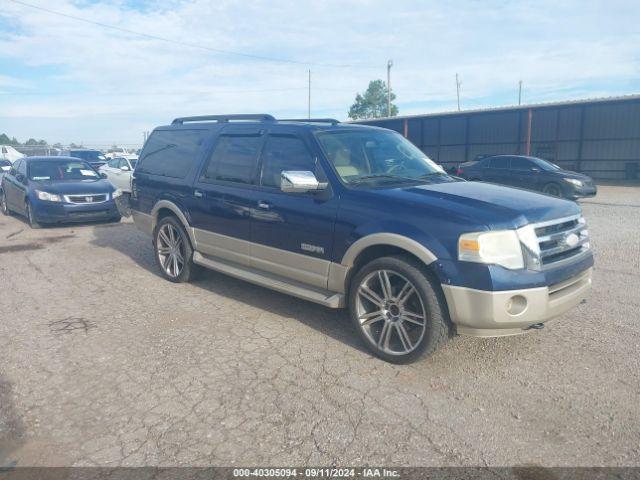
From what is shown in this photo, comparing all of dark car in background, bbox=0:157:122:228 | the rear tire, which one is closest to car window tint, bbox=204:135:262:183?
dark car in background, bbox=0:157:122:228

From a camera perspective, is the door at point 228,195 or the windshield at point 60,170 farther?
the windshield at point 60,170

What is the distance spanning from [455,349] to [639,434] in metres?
1.47

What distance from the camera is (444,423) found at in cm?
317

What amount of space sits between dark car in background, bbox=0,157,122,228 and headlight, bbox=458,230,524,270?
916 cm

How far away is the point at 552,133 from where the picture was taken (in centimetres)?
2914

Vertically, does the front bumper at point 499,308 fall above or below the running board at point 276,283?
above

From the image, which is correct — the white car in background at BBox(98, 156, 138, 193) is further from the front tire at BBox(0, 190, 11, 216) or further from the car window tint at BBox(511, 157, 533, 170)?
the car window tint at BBox(511, 157, 533, 170)

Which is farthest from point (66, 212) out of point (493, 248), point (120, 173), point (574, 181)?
point (574, 181)

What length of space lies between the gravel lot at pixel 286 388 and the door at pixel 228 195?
677mm

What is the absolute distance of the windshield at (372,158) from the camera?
15.2 ft

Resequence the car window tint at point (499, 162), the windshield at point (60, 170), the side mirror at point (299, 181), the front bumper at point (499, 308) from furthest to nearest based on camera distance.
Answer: the car window tint at point (499, 162), the windshield at point (60, 170), the side mirror at point (299, 181), the front bumper at point (499, 308)

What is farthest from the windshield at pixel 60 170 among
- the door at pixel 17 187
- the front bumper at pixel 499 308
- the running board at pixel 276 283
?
the front bumper at pixel 499 308

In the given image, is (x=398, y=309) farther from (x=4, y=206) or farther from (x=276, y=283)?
(x=4, y=206)

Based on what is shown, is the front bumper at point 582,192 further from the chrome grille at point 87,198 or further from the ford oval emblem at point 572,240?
the chrome grille at point 87,198
